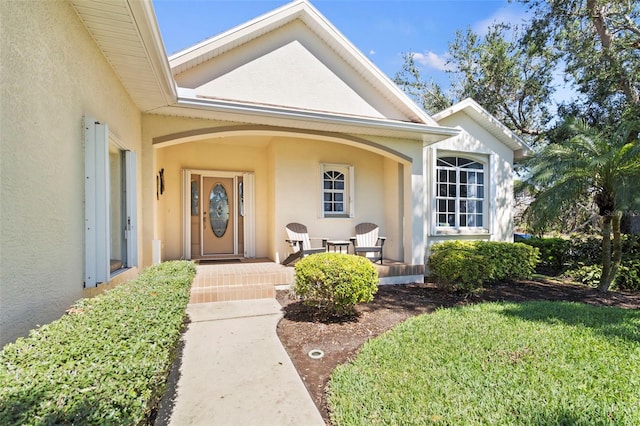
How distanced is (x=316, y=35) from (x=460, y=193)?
5.91 m

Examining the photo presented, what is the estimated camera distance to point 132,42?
362 cm

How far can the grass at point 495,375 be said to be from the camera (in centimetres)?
256

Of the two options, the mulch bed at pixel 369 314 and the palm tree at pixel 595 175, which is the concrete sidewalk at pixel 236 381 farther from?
the palm tree at pixel 595 175

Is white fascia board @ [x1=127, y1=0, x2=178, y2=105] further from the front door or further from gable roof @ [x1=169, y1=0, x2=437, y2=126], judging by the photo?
the front door

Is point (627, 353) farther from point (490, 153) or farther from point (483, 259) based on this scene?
point (490, 153)

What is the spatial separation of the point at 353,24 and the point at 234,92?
6.10 m

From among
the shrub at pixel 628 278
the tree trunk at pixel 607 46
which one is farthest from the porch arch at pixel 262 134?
the tree trunk at pixel 607 46

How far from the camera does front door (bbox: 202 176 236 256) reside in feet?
29.1

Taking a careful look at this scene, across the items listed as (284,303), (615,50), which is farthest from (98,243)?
(615,50)

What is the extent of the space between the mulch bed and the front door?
10.7 feet

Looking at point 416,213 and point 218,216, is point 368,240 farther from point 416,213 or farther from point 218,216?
point 218,216

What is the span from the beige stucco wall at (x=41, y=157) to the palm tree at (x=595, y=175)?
29.4 ft

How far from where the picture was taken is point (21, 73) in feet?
7.39

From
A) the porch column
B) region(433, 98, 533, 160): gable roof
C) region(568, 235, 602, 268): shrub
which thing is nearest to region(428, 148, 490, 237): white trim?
region(433, 98, 533, 160): gable roof
